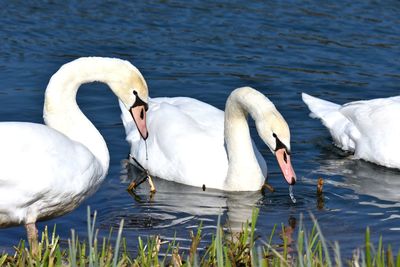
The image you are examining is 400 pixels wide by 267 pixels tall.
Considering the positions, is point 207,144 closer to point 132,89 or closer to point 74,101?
point 132,89

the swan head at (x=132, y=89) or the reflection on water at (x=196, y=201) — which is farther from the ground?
the swan head at (x=132, y=89)

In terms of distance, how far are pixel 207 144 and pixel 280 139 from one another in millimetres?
1413

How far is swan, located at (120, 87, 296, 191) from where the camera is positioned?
354 inches

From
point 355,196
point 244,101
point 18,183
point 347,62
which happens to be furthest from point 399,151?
point 18,183

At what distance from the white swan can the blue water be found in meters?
0.13

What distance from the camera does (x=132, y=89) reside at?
7.46m

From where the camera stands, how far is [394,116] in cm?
1010

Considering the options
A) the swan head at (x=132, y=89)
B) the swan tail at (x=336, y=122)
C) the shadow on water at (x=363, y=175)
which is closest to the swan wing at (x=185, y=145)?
the shadow on water at (x=363, y=175)

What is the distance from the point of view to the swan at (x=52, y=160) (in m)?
6.38

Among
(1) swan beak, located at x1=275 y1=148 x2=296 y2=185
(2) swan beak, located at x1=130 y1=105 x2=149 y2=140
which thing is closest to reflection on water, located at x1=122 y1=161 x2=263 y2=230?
(1) swan beak, located at x1=275 y1=148 x2=296 y2=185

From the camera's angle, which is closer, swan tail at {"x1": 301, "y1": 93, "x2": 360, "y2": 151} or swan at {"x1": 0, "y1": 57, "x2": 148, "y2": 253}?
swan at {"x1": 0, "y1": 57, "x2": 148, "y2": 253}

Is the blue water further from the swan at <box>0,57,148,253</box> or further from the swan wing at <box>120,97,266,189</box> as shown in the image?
the swan at <box>0,57,148,253</box>

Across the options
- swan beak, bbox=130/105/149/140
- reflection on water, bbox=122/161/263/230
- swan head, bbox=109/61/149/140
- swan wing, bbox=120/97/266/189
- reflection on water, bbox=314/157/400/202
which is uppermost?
swan head, bbox=109/61/149/140

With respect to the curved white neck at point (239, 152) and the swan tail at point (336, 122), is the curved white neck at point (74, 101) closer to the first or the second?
the curved white neck at point (239, 152)
